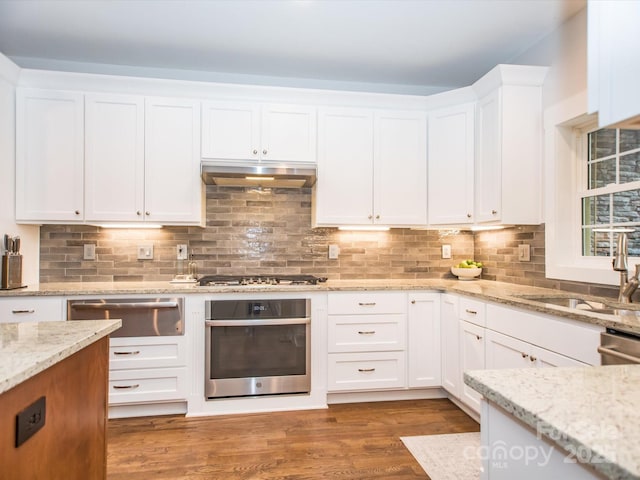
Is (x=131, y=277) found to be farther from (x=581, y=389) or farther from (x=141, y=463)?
(x=581, y=389)

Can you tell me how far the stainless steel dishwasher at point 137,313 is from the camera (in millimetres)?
2551

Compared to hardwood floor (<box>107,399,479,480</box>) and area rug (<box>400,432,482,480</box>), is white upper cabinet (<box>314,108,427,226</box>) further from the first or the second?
area rug (<box>400,432,482,480</box>)

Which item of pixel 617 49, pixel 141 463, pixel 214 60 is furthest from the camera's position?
pixel 214 60

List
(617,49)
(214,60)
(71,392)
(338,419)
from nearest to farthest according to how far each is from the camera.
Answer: (617,49) < (71,392) < (338,419) < (214,60)

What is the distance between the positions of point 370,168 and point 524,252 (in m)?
1.36

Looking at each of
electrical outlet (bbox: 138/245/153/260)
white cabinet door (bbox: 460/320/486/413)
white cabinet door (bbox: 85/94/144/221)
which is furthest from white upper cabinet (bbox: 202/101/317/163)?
white cabinet door (bbox: 460/320/486/413)

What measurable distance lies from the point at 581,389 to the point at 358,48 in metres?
2.81

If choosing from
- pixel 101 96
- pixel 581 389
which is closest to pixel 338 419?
pixel 581 389

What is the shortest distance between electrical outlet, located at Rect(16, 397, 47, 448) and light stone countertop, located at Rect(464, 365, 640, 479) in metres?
1.03

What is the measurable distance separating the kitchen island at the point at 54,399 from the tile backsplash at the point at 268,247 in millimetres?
1849

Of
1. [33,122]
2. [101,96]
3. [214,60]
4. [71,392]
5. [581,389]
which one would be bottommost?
[71,392]

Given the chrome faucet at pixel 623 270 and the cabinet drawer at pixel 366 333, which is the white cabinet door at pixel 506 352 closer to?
the chrome faucet at pixel 623 270

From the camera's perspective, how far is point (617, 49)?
1.98 ft

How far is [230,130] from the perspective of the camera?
9.71 feet
